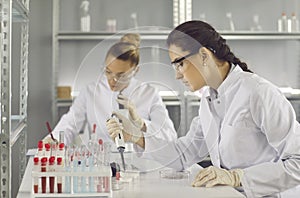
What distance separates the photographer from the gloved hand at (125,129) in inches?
55.8

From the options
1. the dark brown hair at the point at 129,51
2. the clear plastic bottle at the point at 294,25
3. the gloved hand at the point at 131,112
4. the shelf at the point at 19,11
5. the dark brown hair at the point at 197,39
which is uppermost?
the clear plastic bottle at the point at 294,25

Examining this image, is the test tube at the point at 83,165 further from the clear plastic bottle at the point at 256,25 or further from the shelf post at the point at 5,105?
the clear plastic bottle at the point at 256,25

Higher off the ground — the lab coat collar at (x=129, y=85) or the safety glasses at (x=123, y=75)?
the safety glasses at (x=123, y=75)

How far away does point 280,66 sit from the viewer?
11.7 ft

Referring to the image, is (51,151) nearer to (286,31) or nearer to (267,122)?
(267,122)

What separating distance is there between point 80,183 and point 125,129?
27 centimetres

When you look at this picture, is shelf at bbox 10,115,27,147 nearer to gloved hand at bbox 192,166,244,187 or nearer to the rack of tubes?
the rack of tubes

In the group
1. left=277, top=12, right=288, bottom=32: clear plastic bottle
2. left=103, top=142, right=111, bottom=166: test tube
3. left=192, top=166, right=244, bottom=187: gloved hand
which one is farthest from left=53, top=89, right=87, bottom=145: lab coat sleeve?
left=277, top=12, right=288, bottom=32: clear plastic bottle

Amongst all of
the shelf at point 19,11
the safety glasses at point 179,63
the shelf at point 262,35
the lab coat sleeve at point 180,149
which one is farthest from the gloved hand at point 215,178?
the shelf at point 262,35

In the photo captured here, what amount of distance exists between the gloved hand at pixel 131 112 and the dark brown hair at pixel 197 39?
0.20 m

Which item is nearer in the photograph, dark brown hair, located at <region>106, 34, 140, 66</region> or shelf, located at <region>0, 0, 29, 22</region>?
dark brown hair, located at <region>106, 34, 140, 66</region>

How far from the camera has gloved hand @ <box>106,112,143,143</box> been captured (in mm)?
1418

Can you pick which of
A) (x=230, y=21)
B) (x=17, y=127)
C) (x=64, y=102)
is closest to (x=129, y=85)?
(x=17, y=127)

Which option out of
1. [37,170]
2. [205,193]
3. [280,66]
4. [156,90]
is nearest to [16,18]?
[156,90]
